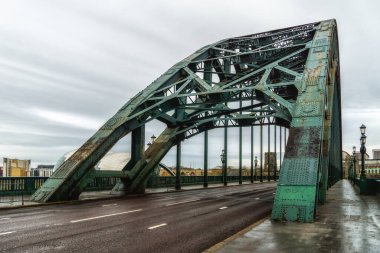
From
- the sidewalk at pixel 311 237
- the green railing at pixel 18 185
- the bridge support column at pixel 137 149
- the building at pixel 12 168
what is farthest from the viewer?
the building at pixel 12 168

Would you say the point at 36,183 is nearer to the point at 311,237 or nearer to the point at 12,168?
the point at 311,237

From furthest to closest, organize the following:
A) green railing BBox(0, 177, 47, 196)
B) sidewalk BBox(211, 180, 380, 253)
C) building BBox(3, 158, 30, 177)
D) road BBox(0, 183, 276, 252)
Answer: building BBox(3, 158, 30, 177) < green railing BBox(0, 177, 47, 196) < road BBox(0, 183, 276, 252) < sidewalk BBox(211, 180, 380, 253)

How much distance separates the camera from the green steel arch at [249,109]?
1584 cm

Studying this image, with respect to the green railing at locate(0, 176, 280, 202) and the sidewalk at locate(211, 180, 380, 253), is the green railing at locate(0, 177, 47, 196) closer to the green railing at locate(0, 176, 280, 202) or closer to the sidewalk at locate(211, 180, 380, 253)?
the green railing at locate(0, 176, 280, 202)

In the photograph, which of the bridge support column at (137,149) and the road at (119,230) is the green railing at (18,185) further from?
the road at (119,230)

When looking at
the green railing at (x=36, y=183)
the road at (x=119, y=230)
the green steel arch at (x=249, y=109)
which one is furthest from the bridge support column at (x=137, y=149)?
the road at (x=119, y=230)

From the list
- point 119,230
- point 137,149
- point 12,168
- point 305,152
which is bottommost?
point 12,168

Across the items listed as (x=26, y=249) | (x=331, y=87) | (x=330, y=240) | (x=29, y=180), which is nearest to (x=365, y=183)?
(x=331, y=87)

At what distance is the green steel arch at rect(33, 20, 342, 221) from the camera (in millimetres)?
15836

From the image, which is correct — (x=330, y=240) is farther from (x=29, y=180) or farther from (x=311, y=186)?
(x=29, y=180)

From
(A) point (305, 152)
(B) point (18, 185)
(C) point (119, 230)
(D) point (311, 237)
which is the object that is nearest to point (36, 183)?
(B) point (18, 185)

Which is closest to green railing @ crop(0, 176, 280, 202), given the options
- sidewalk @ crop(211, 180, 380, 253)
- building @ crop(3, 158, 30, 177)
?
sidewalk @ crop(211, 180, 380, 253)

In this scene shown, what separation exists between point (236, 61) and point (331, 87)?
8500 mm

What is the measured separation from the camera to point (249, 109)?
31656 mm
